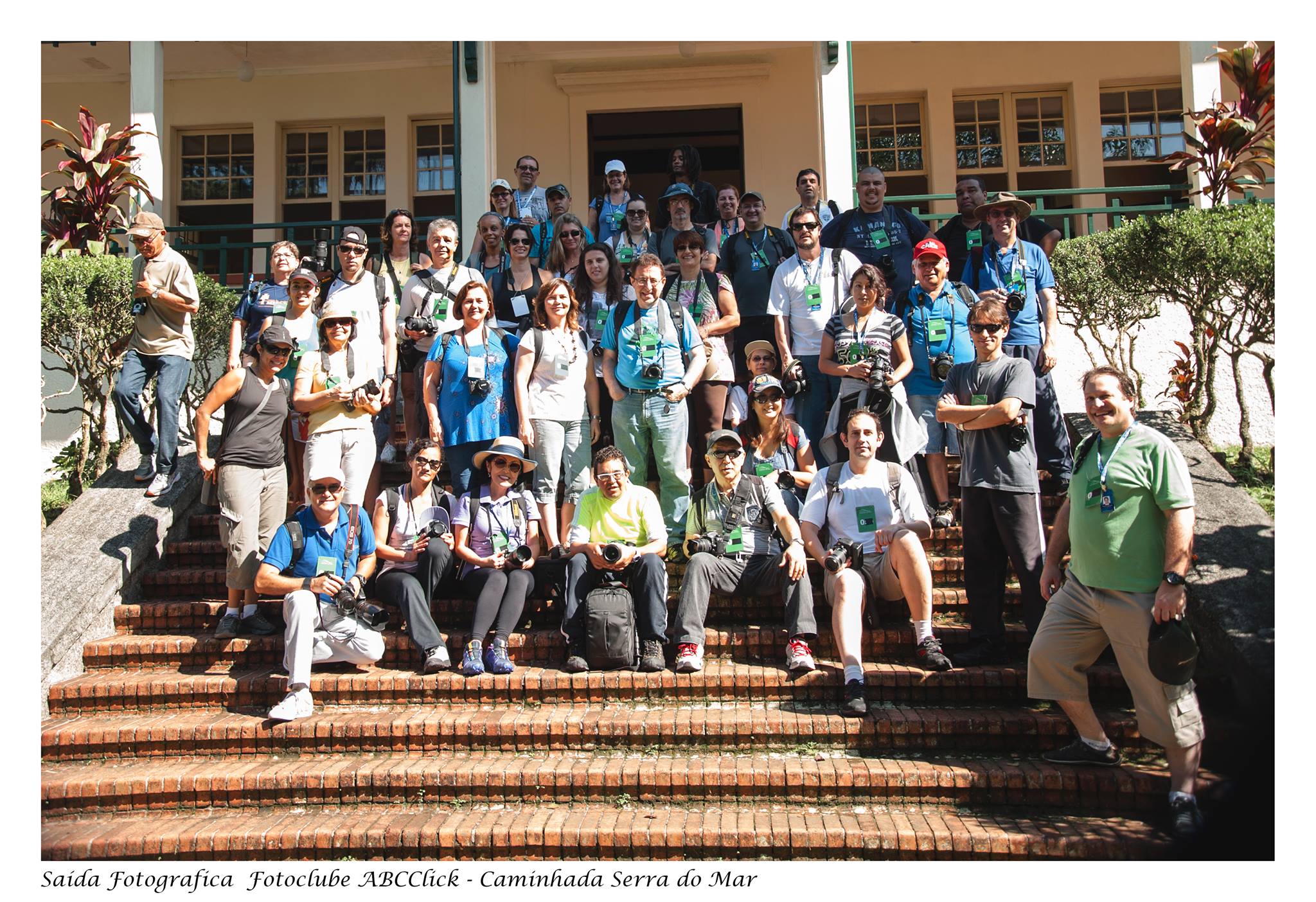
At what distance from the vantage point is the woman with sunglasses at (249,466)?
5617mm

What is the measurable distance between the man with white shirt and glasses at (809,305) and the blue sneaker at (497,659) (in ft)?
7.93

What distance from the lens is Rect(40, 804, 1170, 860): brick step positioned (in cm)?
397

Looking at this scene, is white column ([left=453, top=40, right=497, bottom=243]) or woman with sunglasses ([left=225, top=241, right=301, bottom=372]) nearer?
woman with sunglasses ([left=225, top=241, right=301, bottom=372])

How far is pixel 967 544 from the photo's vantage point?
5.18 m

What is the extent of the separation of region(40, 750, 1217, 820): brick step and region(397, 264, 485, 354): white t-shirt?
3058mm

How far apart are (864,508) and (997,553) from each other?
2.31 ft

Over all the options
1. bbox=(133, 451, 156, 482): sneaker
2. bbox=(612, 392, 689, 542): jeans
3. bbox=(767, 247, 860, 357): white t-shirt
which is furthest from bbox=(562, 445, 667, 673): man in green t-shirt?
bbox=(133, 451, 156, 482): sneaker

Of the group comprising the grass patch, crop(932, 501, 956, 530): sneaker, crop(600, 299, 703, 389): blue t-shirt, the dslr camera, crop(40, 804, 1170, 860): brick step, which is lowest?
crop(40, 804, 1170, 860): brick step

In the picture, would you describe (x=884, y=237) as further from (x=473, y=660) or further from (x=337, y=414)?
(x=473, y=660)

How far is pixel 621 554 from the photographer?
17.3 ft

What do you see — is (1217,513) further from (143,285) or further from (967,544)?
(143,285)

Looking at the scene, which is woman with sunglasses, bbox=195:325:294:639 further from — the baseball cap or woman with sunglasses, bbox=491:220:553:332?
the baseball cap

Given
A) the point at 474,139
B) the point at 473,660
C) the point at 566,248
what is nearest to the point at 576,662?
the point at 473,660
